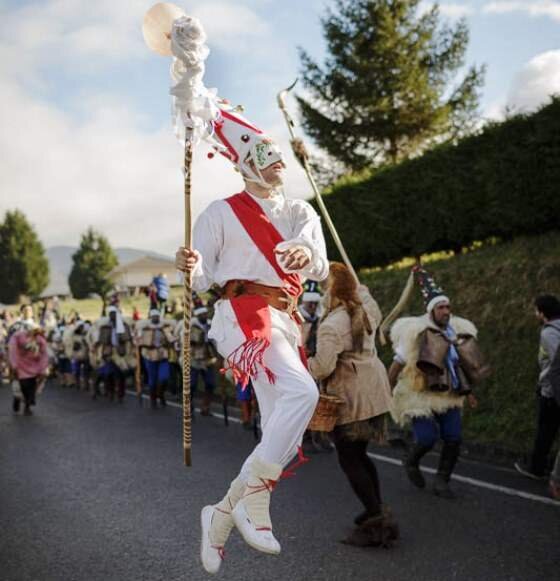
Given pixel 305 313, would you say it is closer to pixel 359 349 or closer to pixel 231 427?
pixel 231 427

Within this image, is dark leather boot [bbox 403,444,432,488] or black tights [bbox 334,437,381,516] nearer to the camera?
black tights [bbox 334,437,381,516]

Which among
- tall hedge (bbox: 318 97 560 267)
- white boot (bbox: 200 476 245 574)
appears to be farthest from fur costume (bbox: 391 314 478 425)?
tall hedge (bbox: 318 97 560 267)

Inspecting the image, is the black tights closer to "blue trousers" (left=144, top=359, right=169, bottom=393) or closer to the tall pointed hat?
the tall pointed hat

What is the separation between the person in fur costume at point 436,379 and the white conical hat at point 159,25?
156 inches

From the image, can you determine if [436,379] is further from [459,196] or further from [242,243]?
[459,196]

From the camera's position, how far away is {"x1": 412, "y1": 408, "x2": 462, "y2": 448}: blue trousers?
639cm

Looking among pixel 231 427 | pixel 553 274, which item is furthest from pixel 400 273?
pixel 231 427

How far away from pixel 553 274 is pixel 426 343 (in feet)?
16.2

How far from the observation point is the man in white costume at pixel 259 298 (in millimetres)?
3102

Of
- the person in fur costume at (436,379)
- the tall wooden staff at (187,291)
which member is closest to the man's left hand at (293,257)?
the tall wooden staff at (187,291)

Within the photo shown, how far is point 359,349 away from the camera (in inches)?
205

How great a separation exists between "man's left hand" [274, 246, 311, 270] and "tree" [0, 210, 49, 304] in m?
87.6

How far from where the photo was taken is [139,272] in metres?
101

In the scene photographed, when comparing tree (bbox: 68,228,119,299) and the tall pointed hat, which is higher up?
tree (bbox: 68,228,119,299)
